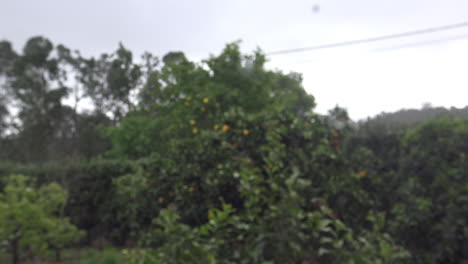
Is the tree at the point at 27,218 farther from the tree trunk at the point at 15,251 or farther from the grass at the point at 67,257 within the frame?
the grass at the point at 67,257

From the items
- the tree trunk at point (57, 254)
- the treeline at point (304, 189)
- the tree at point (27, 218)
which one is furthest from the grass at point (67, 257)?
the treeline at point (304, 189)

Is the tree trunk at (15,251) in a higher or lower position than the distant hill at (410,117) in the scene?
lower

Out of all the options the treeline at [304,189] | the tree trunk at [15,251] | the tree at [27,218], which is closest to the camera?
the treeline at [304,189]

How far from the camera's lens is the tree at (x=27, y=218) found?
226 inches

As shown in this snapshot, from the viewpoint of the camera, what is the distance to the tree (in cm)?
574

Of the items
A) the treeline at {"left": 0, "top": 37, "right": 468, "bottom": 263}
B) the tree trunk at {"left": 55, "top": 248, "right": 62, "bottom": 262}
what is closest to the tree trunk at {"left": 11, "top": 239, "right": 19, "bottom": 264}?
the tree trunk at {"left": 55, "top": 248, "right": 62, "bottom": 262}

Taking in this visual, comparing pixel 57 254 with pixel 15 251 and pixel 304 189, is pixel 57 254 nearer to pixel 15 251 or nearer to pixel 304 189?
pixel 15 251

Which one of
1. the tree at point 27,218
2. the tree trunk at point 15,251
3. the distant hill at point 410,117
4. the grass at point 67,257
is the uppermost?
the distant hill at point 410,117

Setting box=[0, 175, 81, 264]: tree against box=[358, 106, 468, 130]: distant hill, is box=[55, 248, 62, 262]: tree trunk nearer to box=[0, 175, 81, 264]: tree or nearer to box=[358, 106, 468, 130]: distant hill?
box=[0, 175, 81, 264]: tree

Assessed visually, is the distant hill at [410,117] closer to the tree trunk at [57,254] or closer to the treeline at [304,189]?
the treeline at [304,189]

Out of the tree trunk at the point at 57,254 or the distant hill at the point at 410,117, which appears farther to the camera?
the tree trunk at the point at 57,254

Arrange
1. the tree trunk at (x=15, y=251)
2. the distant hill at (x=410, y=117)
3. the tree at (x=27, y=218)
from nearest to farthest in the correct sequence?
the distant hill at (x=410, y=117)
the tree at (x=27, y=218)
the tree trunk at (x=15, y=251)

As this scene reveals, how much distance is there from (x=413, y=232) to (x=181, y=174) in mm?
2276

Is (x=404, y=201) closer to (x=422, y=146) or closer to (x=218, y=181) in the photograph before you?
(x=422, y=146)
